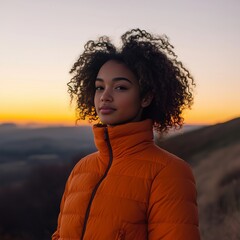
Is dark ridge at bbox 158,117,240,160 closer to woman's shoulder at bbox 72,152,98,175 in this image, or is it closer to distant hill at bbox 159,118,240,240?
distant hill at bbox 159,118,240,240

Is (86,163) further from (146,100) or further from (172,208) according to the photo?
(172,208)

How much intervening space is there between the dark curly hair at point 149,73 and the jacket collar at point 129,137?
0.93 feet

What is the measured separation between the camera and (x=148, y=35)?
4086 millimetres

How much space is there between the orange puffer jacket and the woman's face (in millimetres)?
91

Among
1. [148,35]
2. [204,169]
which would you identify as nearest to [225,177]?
[204,169]

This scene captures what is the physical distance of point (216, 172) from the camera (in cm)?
1847

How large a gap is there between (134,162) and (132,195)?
25cm

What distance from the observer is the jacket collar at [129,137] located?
3.41 metres

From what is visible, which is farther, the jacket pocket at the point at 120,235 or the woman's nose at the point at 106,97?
the woman's nose at the point at 106,97

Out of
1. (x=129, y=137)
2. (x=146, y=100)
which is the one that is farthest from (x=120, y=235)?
(x=146, y=100)

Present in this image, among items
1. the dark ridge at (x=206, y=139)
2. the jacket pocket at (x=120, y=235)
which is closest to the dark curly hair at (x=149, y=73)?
the jacket pocket at (x=120, y=235)

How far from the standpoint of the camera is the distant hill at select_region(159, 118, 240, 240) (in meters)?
13.5

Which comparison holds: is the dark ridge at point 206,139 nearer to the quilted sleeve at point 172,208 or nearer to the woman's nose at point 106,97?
the woman's nose at point 106,97

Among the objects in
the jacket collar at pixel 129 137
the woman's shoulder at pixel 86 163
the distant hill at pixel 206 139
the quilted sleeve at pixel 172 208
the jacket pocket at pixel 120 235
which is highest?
the jacket collar at pixel 129 137
